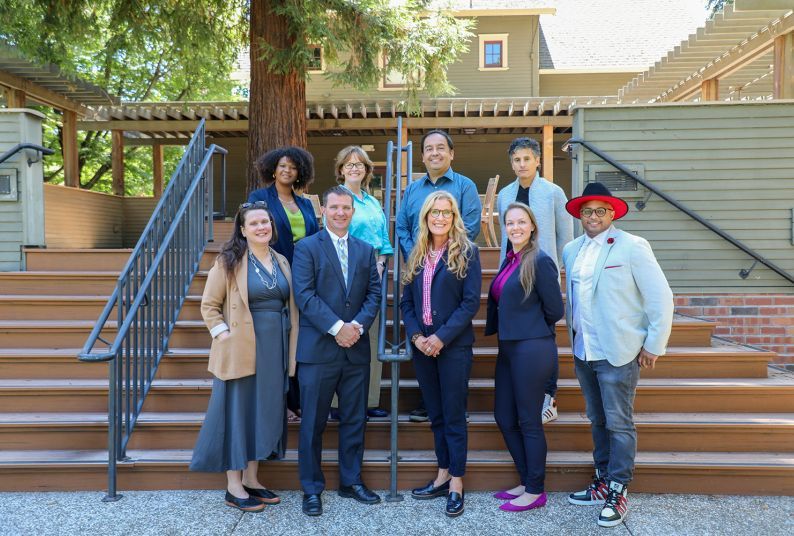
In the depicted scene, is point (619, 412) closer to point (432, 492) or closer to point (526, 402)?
point (526, 402)

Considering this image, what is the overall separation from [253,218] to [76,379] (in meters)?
2.01

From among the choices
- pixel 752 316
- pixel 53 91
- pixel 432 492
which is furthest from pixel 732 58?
pixel 53 91

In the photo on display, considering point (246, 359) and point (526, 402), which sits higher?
point (246, 359)

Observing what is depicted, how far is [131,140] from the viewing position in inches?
505

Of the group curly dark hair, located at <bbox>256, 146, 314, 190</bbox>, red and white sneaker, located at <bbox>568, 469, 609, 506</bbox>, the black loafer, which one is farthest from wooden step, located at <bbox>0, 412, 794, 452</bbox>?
curly dark hair, located at <bbox>256, 146, 314, 190</bbox>

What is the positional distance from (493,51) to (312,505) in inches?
487

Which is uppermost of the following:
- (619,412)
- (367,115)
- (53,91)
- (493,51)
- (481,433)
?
(493,51)

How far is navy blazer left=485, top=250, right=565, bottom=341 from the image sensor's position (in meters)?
3.12

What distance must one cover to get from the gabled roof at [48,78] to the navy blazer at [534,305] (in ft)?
24.0

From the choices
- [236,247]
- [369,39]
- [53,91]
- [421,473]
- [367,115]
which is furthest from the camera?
[367,115]

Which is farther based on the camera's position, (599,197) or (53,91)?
(53,91)

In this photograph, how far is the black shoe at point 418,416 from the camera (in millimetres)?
3682

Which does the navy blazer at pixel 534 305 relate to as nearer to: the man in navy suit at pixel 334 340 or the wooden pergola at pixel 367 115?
the man in navy suit at pixel 334 340

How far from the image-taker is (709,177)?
5102 mm
